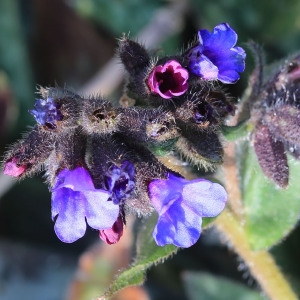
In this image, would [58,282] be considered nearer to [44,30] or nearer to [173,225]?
[44,30]

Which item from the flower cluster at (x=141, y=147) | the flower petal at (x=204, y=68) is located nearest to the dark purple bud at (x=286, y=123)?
the flower cluster at (x=141, y=147)

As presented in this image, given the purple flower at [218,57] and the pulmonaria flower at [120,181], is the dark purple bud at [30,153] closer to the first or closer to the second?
the pulmonaria flower at [120,181]

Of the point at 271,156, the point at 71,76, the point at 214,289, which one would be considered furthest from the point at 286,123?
the point at 71,76

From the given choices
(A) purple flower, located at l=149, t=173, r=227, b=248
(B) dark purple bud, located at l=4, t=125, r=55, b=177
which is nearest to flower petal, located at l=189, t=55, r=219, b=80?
(A) purple flower, located at l=149, t=173, r=227, b=248

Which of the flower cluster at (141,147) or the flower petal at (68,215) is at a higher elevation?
the flower cluster at (141,147)

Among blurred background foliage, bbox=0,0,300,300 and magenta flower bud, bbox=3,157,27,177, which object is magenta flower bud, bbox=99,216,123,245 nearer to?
magenta flower bud, bbox=3,157,27,177

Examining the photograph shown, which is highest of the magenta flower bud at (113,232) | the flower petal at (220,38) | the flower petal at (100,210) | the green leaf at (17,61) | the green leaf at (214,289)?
the flower petal at (220,38)

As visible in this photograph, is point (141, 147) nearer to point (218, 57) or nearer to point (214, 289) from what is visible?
point (218, 57)
